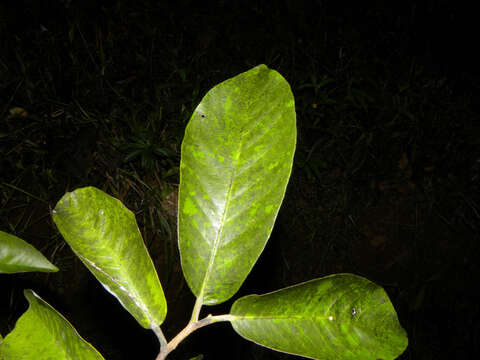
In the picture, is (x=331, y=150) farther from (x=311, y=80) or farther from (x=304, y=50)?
(x=304, y=50)

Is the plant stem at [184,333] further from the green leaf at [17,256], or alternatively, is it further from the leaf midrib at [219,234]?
the green leaf at [17,256]

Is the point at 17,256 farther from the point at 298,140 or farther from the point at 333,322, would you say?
the point at 298,140

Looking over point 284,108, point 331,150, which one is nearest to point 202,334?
point 331,150

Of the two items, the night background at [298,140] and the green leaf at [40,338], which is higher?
the green leaf at [40,338]

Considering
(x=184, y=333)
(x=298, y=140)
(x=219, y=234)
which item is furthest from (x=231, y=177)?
(x=298, y=140)

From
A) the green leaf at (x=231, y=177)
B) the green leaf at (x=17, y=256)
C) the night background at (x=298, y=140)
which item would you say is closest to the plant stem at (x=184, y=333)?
the green leaf at (x=231, y=177)
